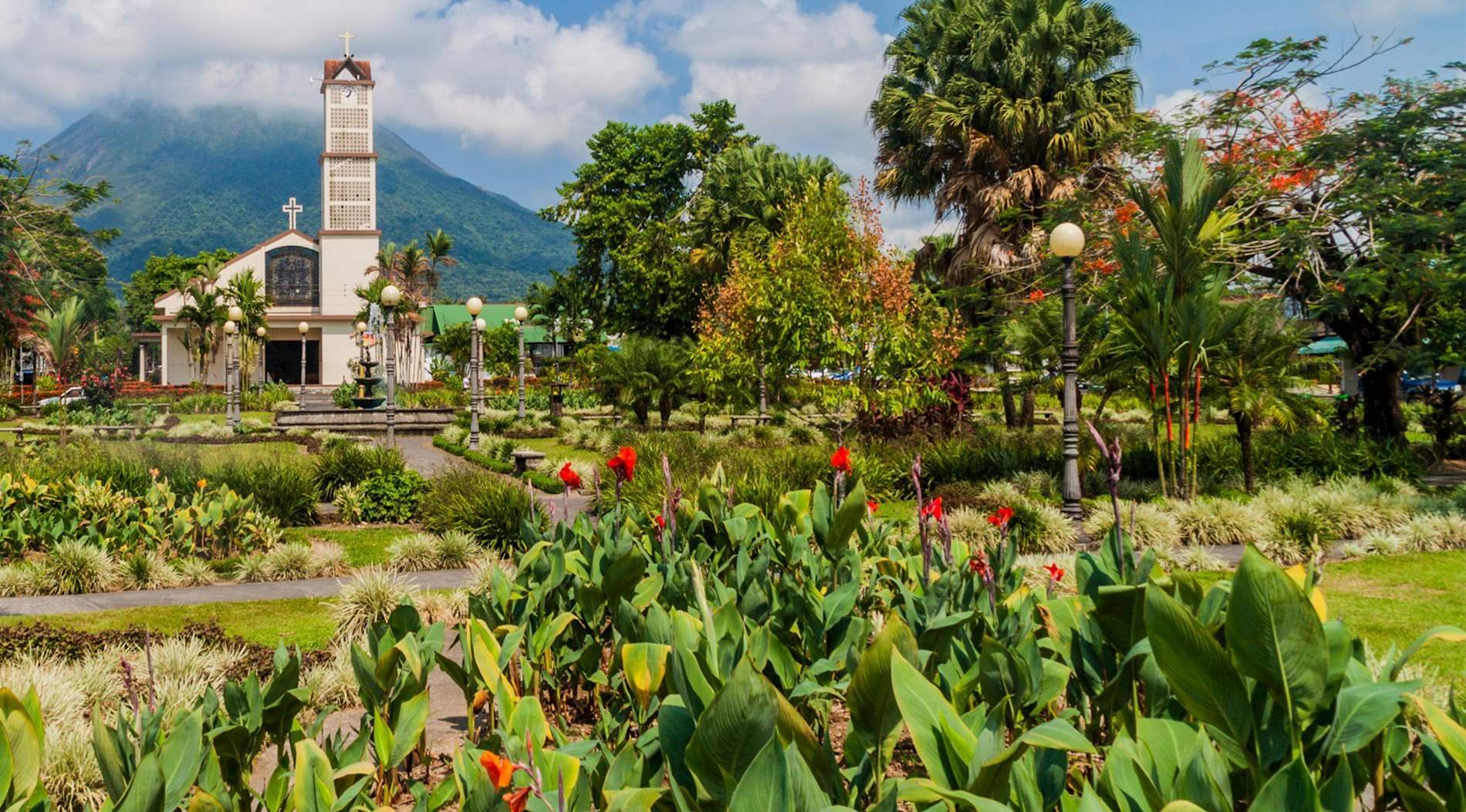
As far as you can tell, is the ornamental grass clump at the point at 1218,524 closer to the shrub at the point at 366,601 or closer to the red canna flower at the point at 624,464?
the red canna flower at the point at 624,464

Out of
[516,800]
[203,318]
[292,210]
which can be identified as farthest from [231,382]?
[292,210]

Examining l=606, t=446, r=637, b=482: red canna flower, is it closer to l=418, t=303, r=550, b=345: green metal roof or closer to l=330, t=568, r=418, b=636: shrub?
l=330, t=568, r=418, b=636: shrub

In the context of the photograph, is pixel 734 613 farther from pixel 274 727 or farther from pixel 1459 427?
pixel 1459 427

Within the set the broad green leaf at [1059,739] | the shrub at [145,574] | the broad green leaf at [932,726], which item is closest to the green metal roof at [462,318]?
the shrub at [145,574]

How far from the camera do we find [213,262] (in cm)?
5209

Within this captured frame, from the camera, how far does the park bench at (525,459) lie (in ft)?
54.9

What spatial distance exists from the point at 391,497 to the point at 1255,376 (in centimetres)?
1095

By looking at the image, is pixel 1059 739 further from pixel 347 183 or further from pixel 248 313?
pixel 347 183

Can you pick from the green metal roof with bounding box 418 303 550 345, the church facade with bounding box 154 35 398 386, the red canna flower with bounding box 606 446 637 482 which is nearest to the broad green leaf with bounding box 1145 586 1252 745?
the red canna flower with bounding box 606 446 637 482

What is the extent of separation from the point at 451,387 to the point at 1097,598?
41975 mm

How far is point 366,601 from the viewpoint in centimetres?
669

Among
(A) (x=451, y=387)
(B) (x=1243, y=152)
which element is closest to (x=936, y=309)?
(B) (x=1243, y=152)

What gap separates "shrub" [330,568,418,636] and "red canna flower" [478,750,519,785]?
4927 mm

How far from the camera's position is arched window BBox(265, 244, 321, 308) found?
55.2m
